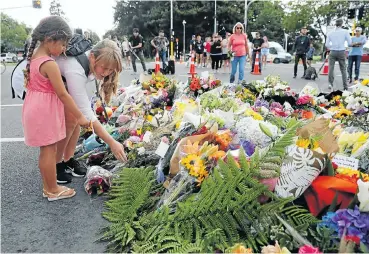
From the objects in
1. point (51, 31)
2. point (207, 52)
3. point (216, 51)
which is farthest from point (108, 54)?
point (207, 52)

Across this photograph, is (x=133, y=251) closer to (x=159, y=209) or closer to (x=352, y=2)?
(x=159, y=209)

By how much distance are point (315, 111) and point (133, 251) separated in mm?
3227

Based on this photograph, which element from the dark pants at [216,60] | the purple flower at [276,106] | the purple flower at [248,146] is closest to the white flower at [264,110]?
the purple flower at [276,106]

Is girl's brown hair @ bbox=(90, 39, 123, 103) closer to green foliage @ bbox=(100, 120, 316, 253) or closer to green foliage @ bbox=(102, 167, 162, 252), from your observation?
green foliage @ bbox=(102, 167, 162, 252)

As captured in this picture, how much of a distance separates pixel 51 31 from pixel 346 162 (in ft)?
7.04

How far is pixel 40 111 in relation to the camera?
8.84 feet

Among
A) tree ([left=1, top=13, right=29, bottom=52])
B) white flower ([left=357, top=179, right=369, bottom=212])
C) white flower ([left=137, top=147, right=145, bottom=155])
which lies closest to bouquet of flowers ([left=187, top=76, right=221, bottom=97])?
white flower ([left=137, top=147, right=145, bottom=155])

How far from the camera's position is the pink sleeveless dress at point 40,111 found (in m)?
2.69

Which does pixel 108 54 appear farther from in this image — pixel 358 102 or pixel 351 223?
pixel 358 102

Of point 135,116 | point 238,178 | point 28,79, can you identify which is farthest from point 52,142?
point 135,116

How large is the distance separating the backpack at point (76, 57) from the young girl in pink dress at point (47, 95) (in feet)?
0.46

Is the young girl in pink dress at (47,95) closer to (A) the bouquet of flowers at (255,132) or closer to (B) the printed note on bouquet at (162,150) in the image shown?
(B) the printed note on bouquet at (162,150)

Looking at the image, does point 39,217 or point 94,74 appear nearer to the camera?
point 39,217

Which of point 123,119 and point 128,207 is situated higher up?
point 123,119
